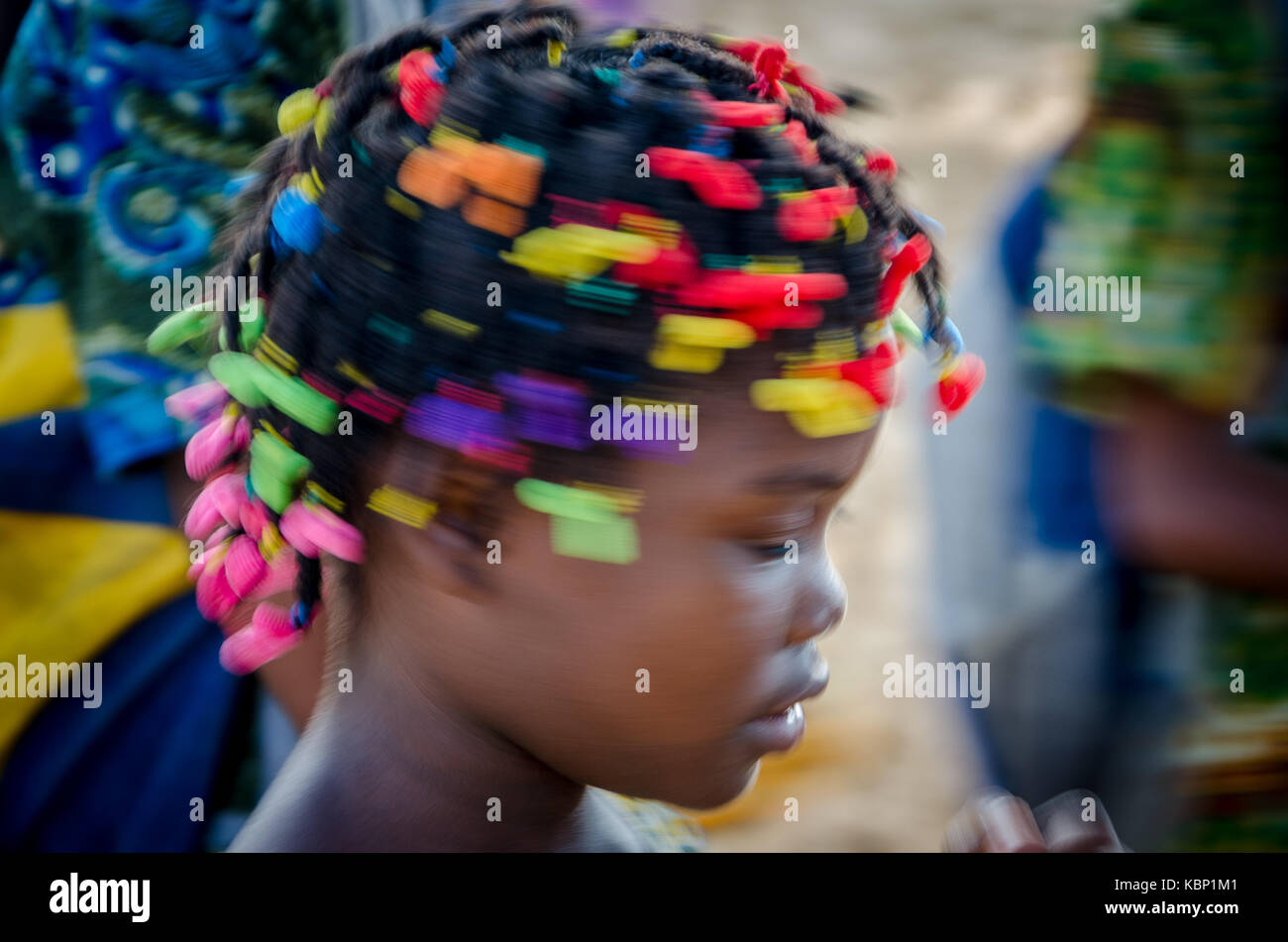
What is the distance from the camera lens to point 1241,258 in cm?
135

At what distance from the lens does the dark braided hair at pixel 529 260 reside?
0.87 meters

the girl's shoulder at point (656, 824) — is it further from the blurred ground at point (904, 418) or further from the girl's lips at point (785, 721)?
the blurred ground at point (904, 418)

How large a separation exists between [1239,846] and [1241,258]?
27.5 inches

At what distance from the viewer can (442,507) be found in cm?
93

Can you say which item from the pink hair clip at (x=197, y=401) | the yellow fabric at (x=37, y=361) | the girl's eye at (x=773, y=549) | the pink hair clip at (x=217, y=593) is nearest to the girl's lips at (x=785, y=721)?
the girl's eye at (x=773, y=549)

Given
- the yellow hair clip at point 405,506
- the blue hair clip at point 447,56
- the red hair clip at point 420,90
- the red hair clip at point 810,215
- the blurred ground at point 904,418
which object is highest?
the blue hair clip at point 447,56

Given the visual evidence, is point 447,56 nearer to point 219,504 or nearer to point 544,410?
point 544,410

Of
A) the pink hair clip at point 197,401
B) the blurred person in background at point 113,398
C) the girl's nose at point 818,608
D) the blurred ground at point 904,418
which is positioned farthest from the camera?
the blurred ground at point 904,418

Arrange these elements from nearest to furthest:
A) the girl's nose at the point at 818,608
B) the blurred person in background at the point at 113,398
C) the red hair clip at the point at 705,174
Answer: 1. the red hair clip at the point at 705,174
2. the girl's nose at the point at 818,608
3. the blurred person in background at the point at 113,398

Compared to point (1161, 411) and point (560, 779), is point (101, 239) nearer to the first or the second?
point (560, 779)

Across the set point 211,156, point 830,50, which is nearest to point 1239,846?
point 211,156

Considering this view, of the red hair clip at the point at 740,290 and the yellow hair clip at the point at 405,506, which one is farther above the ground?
the red hair clip at the point at 740,290

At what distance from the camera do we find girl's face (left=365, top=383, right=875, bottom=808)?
3.01 feet

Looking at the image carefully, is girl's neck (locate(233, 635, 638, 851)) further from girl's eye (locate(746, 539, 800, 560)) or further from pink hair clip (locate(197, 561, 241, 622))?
girl's eye (locate(746, 539, 800, 560))
